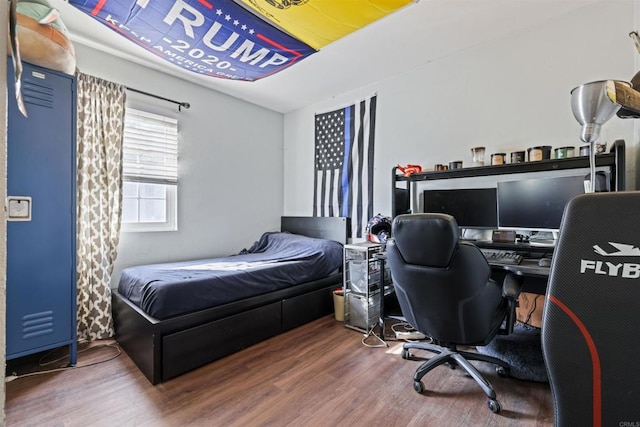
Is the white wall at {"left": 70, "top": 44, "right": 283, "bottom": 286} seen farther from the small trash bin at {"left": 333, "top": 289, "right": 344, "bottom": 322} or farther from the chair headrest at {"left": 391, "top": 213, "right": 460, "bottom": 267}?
the chair headrest at {"left": 391, "top": 213, "right": 460, "bottom": 267}

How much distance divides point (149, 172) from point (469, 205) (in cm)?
314

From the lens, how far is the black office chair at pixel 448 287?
1.53 meters

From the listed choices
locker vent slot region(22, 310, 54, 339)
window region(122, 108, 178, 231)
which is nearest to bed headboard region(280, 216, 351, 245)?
window region(122, 108, 178, 231)

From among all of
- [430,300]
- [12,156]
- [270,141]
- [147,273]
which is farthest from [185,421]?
[270,141]

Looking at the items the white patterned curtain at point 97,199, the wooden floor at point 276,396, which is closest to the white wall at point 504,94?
the wooden floor at point 276,396

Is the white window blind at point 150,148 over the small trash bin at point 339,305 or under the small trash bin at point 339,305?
over

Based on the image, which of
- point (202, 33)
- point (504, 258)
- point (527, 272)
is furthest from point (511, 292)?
point (202, 33)

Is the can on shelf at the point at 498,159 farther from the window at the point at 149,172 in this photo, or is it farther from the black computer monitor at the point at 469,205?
the window at the point at 149,172

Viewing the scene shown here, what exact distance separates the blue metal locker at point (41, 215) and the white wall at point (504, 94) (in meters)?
2.77

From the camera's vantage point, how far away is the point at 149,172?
2.94 m

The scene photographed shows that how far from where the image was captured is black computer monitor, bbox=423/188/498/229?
7.96 ft

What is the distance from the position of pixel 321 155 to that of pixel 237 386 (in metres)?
2.85

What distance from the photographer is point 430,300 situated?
164 centimetres

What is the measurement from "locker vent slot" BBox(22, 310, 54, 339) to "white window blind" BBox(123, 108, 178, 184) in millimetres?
1373
